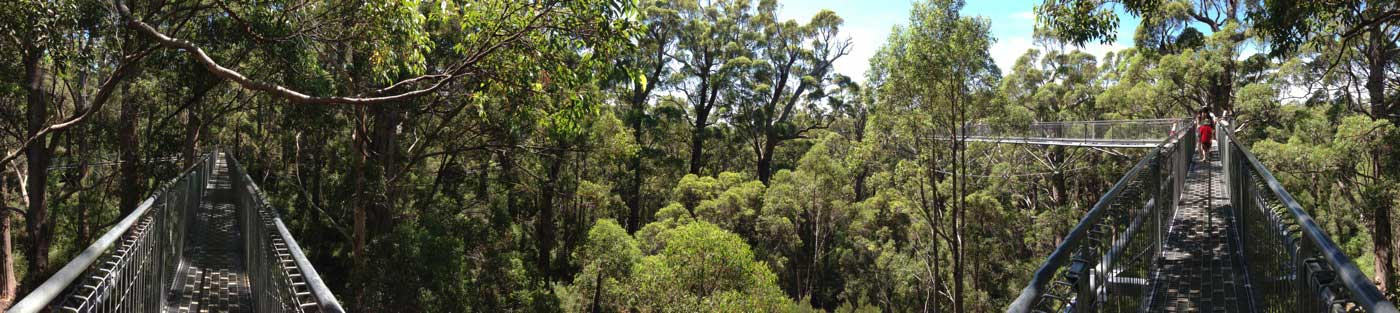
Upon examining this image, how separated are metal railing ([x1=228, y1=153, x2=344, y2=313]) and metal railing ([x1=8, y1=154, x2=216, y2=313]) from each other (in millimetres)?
504

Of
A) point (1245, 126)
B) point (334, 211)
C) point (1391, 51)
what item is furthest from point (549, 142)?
point (1245, 126)

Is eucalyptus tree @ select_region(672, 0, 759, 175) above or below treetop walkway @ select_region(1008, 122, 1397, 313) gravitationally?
above

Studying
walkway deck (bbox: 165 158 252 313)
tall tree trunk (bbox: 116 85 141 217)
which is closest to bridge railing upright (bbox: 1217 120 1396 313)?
walkway deck (bbox: 165 158 252 313)

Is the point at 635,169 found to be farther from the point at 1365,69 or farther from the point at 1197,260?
the point at 1197,260

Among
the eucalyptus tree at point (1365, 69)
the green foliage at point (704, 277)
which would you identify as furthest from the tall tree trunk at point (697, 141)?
the eucalyptus tree at point (1365, 69)

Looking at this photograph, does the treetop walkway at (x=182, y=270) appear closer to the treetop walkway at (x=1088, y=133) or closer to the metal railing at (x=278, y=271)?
the metal railing at (x=278, y=271)

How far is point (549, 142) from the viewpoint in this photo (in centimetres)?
1518

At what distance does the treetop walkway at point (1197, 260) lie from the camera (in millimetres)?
2369

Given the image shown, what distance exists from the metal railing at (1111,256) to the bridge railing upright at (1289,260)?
0.55 m

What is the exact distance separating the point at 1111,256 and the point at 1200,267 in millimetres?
1797

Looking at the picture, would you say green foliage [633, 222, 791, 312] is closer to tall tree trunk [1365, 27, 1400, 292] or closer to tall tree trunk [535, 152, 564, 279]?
tall tree trunk [535, 152, 564, 279]

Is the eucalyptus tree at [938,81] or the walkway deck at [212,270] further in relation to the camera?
the eucalyptus tree at [938,81]

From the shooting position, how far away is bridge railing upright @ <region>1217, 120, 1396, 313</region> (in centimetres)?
217

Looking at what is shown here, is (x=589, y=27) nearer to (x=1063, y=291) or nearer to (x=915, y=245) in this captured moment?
(x=1063, y=291)
